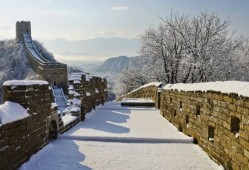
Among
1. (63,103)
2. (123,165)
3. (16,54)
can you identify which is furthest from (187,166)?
(16,54)

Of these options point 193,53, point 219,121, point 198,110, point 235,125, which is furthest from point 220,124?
point 193,53

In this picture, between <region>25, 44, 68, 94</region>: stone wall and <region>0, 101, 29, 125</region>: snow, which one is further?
<region>25, 44, 68, 94</region>: stone wall

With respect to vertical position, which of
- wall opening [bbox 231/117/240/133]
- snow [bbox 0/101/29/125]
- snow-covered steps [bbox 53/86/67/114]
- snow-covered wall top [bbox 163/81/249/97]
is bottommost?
snow-covered steps [bbox 53/86/67/114]

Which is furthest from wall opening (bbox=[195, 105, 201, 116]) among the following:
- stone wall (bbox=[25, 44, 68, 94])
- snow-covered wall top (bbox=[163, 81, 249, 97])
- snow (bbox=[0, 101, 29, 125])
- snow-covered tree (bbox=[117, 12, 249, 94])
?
stone wall (bbox=[25, 44, 68, 94])

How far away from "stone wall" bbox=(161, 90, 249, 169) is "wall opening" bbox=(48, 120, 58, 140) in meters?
3.18

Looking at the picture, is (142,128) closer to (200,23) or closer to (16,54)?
(200,23)

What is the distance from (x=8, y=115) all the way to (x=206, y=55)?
71.0 feet

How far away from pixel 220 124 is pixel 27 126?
3386 mm

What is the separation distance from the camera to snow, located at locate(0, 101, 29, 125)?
5.23 meters

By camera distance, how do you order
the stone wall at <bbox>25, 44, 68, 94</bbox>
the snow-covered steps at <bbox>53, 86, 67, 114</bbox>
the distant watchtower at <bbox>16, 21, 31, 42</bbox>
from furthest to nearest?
the distant watchtower at <bbox>16, 21, 31, 42</bbox>, the stone wall at <bbox>25, 44, 68, 94</bbox>, the snow-covered steps at <bbox>53, 86, 67, 114</bbox>

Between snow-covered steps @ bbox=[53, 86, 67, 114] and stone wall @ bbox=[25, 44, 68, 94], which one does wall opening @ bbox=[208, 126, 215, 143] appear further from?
stone wall @ bbox=[25, 44, 68, 94]

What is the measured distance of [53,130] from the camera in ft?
26.8

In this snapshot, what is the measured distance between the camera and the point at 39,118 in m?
7.05

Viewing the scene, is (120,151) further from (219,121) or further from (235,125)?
(235,125)
